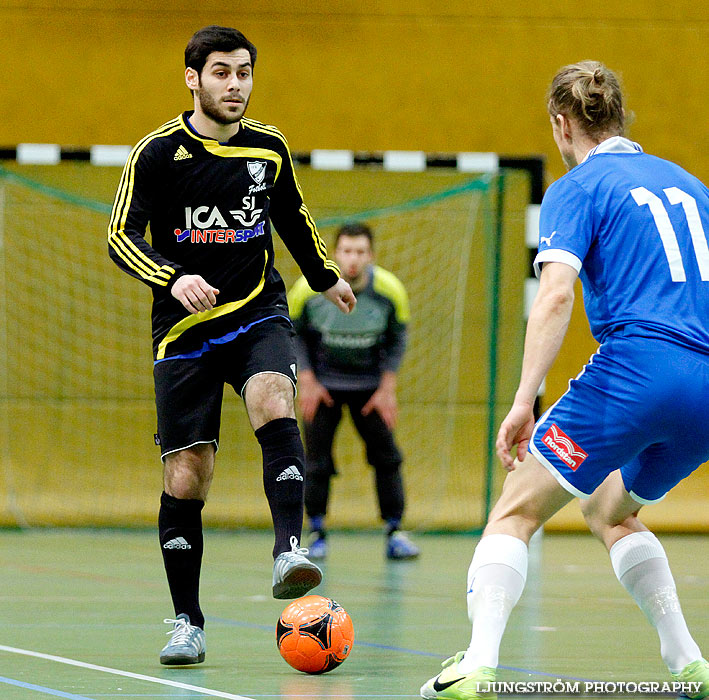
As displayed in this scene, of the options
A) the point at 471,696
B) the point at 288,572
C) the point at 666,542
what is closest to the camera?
the point at 471,696

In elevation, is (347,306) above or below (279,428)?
above

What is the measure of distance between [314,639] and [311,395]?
4.14 metres

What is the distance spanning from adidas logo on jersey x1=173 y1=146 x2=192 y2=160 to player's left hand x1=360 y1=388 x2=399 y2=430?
398cm

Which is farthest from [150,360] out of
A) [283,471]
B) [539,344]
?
[539,344]

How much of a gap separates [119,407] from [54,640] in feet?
17.6

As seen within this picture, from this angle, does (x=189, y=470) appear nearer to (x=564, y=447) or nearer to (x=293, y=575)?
(x=293, y=575)

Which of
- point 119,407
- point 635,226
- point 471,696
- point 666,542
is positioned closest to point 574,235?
point 635,226

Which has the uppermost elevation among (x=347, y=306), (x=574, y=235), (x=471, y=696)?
(x=574, y=235)

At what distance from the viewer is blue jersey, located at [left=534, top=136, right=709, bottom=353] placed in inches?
133

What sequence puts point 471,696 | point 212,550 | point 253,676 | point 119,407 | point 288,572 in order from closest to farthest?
1. point 471,696
2. point 288,572
3. point 253,676
4. point 212,550
5. point 119,407

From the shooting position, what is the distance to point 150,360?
10.2 m

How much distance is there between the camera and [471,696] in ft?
10.6

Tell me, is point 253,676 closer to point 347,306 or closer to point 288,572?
point 288,572

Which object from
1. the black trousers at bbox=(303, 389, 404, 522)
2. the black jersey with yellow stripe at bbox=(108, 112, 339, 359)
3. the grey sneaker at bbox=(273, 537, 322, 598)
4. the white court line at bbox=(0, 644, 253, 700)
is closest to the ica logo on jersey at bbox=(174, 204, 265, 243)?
the black jersey with yellow stripe at bbox=(108, 112, 339, 359)
